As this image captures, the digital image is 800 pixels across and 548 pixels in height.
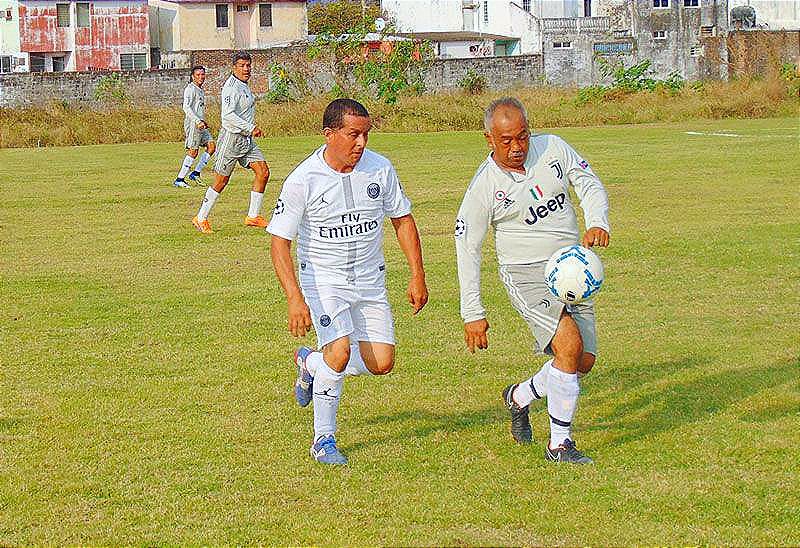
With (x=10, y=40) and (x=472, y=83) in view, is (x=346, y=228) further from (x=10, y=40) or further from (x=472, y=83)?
(x=10, y=40)

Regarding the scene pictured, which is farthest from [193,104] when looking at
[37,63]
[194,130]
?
A: [37,63]

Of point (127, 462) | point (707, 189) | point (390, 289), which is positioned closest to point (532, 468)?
point (127, 462)

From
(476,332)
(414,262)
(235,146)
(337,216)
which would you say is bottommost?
(476,332)

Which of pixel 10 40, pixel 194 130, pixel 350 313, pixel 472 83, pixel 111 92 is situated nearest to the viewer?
pixel 350 313

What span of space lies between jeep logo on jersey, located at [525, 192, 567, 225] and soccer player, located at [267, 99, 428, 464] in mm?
687

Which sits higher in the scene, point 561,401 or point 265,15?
point 265,15

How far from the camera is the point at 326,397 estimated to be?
6938mm

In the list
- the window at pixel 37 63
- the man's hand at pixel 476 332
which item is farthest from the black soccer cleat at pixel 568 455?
the window at pixel 37 63

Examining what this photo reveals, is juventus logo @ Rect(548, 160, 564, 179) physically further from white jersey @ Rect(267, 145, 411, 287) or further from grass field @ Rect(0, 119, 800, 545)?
grass field @ Rect(0, 119, 800, 545)

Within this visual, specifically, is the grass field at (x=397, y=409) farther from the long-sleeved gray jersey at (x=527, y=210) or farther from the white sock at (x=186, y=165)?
the white sock at (x=186, y=165)

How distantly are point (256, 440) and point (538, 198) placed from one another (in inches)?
85.1

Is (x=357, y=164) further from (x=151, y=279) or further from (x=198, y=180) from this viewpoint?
(x=198, y=180)

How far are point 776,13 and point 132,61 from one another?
4236 centimetres

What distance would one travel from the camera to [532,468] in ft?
22.0
